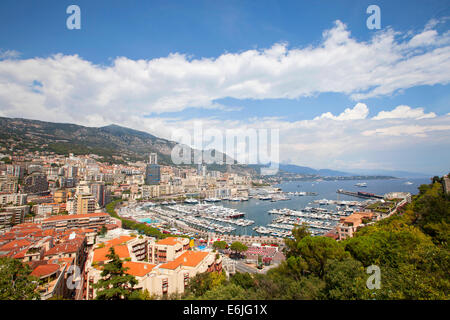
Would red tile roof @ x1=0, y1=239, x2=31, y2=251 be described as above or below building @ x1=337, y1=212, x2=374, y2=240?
above

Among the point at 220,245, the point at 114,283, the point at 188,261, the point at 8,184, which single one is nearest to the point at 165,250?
the point at 188,261

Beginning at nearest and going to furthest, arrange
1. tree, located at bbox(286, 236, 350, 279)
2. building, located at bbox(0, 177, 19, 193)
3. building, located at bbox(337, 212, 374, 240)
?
tree, located at bbox(286, 236, 350, 279) < building, located at bbox(337, 212, 374, 240) < building, located at bbox(0, 177, 19, 193)

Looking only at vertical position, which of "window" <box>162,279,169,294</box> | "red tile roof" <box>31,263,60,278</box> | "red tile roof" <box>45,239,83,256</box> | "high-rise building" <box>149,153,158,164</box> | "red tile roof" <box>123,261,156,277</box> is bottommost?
"red tile roof" <box>45,239,83,256</box>

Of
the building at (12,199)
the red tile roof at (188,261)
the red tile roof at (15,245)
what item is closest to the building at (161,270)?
the red tile roof at (188,261)

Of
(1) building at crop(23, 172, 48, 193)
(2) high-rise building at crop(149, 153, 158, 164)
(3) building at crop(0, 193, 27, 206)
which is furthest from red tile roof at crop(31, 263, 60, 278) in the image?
(2) high-rise building at crop(149, 153, 158, 164)

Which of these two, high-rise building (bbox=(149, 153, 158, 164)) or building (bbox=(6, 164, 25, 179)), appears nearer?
building (bbox=(6, 164, 25, 179))

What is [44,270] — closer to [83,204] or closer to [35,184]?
[83,204]

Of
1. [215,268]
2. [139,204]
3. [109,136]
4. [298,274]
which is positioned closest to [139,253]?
[215,268]

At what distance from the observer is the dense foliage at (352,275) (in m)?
3.48

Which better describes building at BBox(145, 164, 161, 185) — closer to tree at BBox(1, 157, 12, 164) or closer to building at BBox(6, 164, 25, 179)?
building at BBox(6, 164, 25, 179)

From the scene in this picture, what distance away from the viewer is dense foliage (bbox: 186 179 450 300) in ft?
11.4

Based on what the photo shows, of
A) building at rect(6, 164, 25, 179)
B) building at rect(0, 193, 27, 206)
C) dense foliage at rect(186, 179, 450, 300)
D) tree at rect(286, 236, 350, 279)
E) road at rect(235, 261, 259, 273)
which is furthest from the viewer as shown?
building at rect(6, 164, 25, 179)
